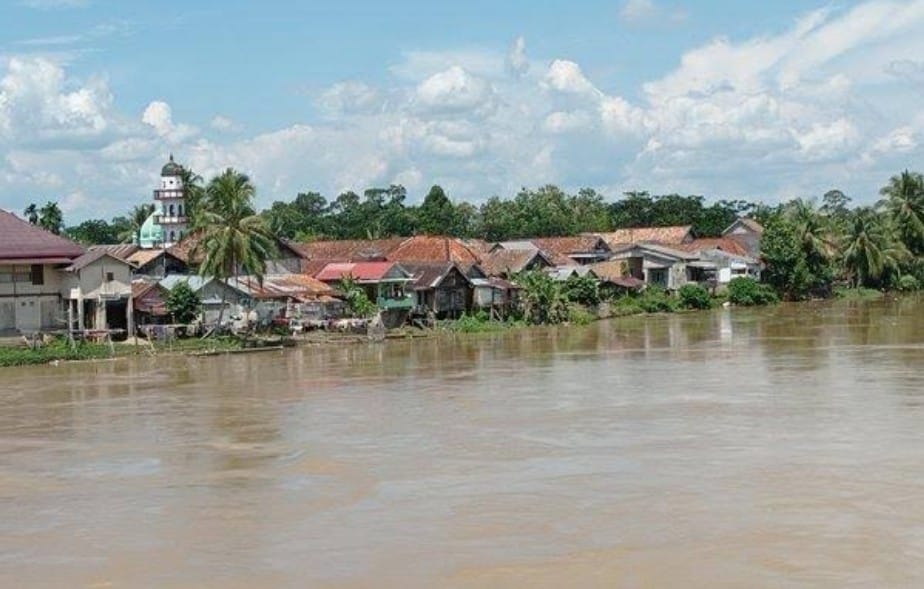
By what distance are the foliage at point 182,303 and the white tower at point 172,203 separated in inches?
647

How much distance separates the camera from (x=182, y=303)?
41656 millimetres

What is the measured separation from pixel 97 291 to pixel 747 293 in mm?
38851

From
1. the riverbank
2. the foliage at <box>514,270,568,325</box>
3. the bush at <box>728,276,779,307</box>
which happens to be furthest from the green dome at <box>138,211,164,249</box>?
the bush at <box>728,276,779,307</box>

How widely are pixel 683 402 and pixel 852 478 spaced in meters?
8.38

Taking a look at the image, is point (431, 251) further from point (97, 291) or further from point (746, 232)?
point (746, 232)

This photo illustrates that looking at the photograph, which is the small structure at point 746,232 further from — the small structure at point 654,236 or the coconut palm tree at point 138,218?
the coconut palm tree at point 138,218

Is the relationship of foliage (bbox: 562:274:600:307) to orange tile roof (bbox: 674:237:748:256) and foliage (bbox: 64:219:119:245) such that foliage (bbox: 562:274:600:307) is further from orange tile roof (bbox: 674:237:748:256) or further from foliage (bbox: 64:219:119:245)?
foliage (bbox: 64:219:119:245)

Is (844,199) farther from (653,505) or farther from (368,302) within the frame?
(653,505)

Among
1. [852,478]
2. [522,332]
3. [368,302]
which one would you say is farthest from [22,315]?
[852,478]

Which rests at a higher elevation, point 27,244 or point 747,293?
point 27,244

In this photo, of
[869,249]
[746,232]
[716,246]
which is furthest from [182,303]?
[746,232]

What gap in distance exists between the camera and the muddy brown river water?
40.0 ft

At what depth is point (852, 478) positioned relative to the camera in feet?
51.5

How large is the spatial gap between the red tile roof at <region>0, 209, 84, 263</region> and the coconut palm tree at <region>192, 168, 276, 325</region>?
4.72 metres
